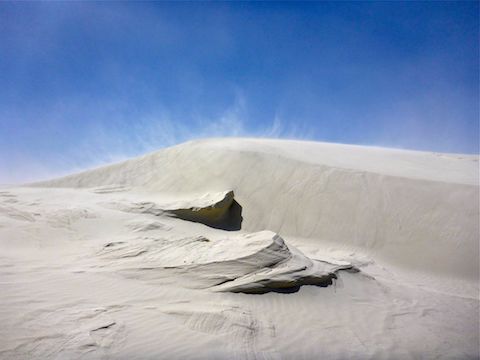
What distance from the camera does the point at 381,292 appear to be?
6.25m

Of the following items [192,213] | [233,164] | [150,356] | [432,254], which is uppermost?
[233,164]

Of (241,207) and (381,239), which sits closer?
(381,239)

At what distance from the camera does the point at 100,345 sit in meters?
3.29

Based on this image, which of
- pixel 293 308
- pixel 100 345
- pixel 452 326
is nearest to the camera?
pixel 100 345

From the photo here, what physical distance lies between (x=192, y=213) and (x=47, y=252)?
4.40m

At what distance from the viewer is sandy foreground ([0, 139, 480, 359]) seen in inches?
149

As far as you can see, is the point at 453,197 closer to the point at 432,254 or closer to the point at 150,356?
the point at 432,254

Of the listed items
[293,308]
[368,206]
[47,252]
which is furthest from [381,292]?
[47,252]

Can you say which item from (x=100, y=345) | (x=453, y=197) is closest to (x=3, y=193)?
(x=100, y=345)

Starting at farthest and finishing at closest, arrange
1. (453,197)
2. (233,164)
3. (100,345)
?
(233,164), (453,197), (100,345)

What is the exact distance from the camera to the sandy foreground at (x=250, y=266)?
3.78m

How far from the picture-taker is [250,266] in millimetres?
5355

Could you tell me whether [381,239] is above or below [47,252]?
above

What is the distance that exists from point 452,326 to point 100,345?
5732mm
